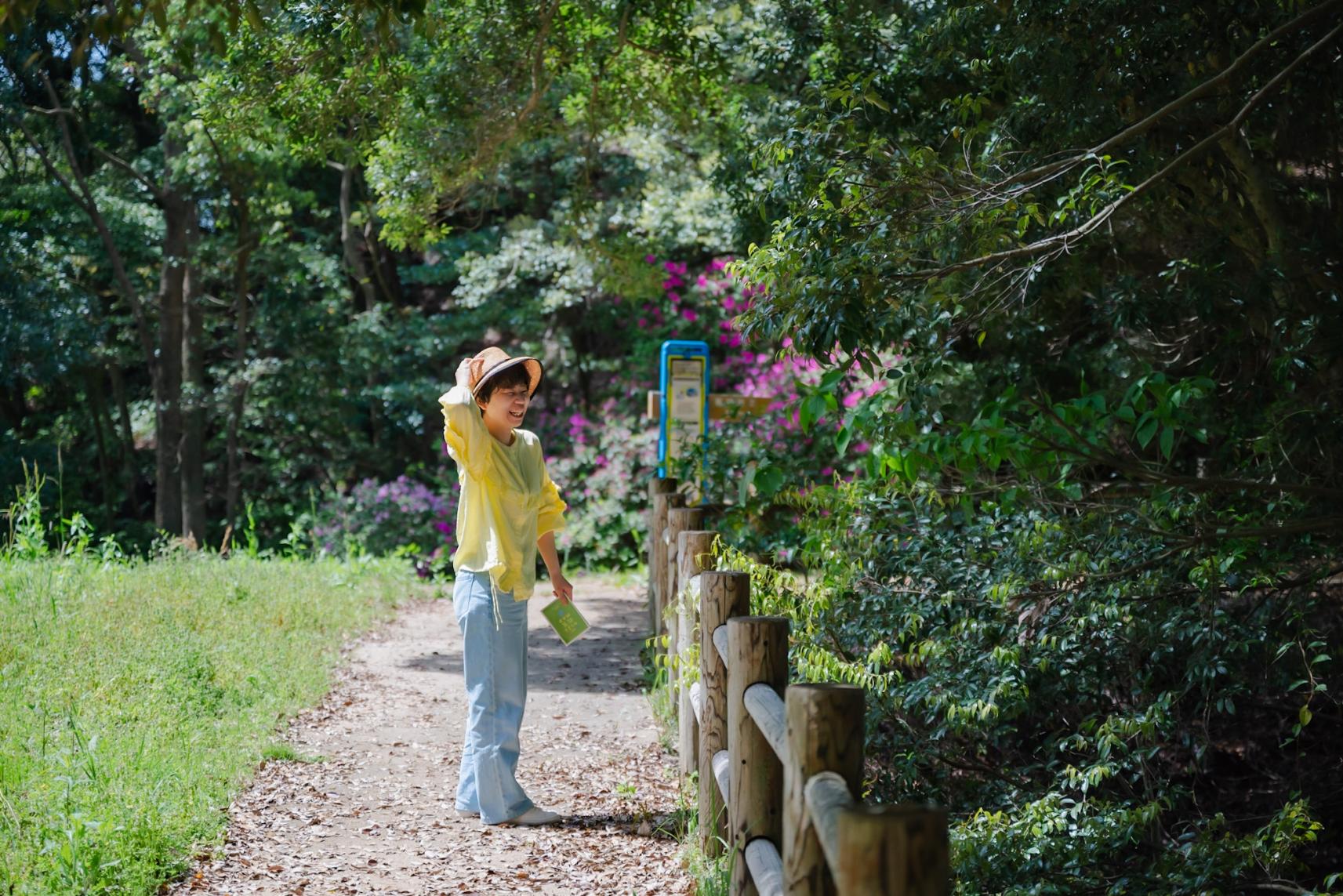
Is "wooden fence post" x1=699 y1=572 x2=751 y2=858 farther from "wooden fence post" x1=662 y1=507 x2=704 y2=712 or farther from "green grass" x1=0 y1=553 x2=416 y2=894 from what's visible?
"green grass" x1=0 y1=553 x2=416 y2=894

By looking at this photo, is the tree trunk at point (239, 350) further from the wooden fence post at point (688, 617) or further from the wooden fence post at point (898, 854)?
the wooden fence post at point (898, 854)

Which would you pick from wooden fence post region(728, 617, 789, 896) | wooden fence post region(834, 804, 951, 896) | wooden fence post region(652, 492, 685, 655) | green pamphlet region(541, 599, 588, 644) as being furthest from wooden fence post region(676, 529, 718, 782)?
Answer: wooden fence post region(834, 804, 951, 896)

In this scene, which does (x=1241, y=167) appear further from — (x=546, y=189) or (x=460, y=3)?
(x=546, y=189)

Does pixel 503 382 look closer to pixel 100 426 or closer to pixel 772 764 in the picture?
pixel 772 764

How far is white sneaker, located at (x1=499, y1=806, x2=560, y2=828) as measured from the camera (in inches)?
196

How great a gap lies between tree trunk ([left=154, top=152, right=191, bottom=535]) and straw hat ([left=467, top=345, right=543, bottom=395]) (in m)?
11.1

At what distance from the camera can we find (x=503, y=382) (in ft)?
15.9

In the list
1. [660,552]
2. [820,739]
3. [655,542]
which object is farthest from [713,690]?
[655,542]

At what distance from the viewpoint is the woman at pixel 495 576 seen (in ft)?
16.0

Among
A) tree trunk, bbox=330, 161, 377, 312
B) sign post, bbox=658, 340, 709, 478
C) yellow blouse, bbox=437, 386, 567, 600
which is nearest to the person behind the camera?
yellow blouse, bbox=437, 386, 567, 600

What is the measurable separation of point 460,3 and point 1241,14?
4931mm

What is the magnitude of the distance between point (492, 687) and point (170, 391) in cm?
1187

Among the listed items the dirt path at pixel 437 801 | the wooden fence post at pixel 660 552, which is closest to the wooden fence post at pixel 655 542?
the wooden fence post at pixel 660 552

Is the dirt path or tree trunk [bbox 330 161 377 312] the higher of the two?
tree trunk [bbox 330 161 377 312]
